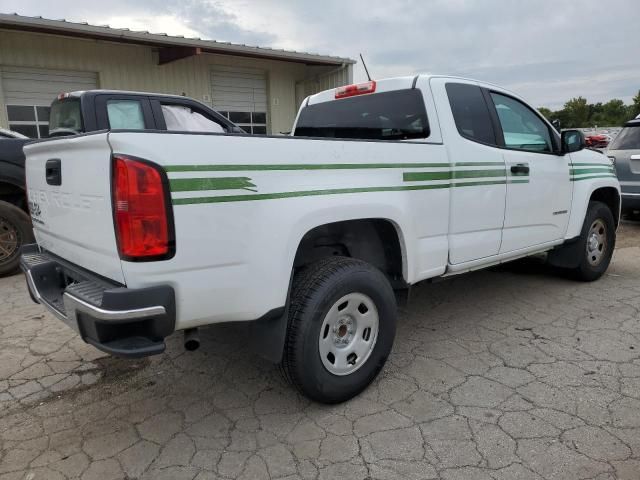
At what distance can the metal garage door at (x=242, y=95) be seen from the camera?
12828 mm

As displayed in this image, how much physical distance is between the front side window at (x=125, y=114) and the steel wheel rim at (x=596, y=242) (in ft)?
16.5

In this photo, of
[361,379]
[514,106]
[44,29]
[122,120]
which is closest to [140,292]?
[361,379]

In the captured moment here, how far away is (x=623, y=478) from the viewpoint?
2264 millimetres

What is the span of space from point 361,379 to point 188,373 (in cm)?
123

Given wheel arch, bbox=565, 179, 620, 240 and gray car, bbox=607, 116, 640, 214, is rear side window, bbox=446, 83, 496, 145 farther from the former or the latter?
gray car, bbox=607, 116, 640, 214

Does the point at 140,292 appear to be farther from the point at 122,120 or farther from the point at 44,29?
the point at 44,29

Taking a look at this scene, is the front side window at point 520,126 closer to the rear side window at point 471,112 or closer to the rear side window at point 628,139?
the rear side window at point 471,112

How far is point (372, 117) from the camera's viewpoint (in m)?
3.87

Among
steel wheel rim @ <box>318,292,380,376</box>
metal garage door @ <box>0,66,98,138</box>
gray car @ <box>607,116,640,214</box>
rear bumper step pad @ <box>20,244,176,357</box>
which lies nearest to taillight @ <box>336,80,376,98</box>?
steel wheel rim @ <box>318,292,380,376</box>

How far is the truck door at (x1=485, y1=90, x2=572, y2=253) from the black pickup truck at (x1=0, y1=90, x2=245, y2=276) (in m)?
2.96

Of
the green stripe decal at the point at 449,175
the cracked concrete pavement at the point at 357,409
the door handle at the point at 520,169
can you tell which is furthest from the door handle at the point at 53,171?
the door handle at the point at 520,169

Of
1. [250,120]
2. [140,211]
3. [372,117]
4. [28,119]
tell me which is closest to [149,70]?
[28,119]

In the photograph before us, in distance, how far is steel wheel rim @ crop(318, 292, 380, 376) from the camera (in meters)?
2.80

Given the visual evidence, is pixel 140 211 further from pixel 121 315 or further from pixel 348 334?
pixel 348 334
